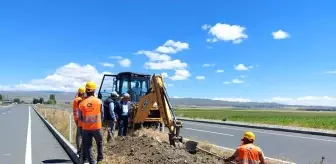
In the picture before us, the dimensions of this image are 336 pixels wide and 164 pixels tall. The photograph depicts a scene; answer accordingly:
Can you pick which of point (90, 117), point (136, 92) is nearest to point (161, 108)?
point (90, 117)

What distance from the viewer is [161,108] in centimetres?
1313

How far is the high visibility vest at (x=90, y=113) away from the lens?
8.97m

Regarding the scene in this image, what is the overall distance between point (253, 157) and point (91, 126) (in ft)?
13.2

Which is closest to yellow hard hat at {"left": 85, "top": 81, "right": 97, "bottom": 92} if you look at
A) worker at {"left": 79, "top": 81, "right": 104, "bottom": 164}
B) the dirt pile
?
worker at {"left": 79, "top": 81, "right": 104, "bottom": 164}

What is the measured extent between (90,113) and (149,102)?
5545 millimetres

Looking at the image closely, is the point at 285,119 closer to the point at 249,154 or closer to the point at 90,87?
the point at 90,87

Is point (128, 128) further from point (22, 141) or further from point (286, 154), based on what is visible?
point (286, 154)

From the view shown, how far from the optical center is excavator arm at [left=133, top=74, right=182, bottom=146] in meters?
11.9

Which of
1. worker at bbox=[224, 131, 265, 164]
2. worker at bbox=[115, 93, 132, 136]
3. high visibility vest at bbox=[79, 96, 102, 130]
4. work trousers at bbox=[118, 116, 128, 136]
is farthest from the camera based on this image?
work trousers at bbox=[118, 116, 128, 136]

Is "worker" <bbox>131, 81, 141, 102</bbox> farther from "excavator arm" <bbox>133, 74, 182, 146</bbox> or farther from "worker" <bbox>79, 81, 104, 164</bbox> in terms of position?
"worker" <bbox>79, 81, 104, 164</bbox>

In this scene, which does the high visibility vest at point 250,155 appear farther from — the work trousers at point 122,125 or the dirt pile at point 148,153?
the work trousers at point 122,125

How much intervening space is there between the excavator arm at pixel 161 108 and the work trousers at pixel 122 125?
534mm

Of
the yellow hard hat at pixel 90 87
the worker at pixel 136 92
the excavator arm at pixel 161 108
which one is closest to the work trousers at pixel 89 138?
the yellow hard hat at pixel 90 87

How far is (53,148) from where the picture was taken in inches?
563
